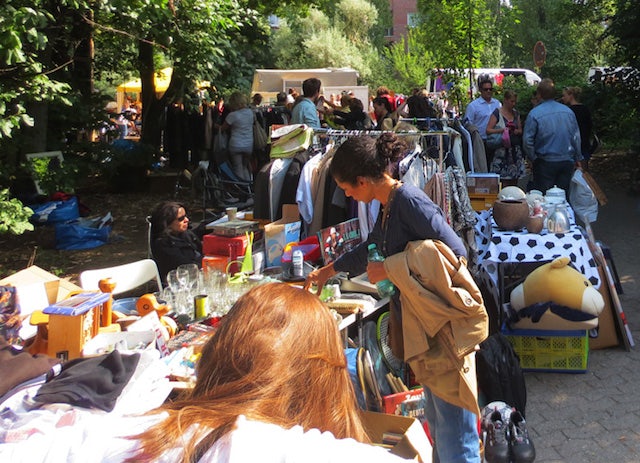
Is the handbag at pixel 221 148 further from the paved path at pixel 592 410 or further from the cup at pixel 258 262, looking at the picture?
the paved path at pixel 592 410

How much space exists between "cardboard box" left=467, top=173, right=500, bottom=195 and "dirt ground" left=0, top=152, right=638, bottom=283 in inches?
172

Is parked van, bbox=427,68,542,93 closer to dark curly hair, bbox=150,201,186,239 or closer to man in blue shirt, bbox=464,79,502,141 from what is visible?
man in blue shirt, bbox=464,79,502,141

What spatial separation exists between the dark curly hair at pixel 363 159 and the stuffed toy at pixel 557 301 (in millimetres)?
2324

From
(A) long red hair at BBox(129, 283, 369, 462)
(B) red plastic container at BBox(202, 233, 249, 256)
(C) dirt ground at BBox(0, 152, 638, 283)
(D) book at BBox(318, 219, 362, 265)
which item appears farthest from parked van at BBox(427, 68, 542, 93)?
(A) long red hair at BBox(129, 283, 369, 462)

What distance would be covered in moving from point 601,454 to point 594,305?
1.20 metres

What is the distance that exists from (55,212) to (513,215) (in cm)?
656

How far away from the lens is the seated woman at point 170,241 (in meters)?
5.58

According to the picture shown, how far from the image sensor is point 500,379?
4.24 m

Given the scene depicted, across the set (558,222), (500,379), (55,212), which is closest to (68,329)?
(500,379)

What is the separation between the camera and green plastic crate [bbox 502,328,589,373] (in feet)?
16.6

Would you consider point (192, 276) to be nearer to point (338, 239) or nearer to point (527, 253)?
point (338, 239)

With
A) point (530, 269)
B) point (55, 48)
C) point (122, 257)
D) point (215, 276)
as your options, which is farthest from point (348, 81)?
point (215, 276)

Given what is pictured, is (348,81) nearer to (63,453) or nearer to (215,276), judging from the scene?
(215,276)

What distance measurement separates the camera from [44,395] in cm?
266
